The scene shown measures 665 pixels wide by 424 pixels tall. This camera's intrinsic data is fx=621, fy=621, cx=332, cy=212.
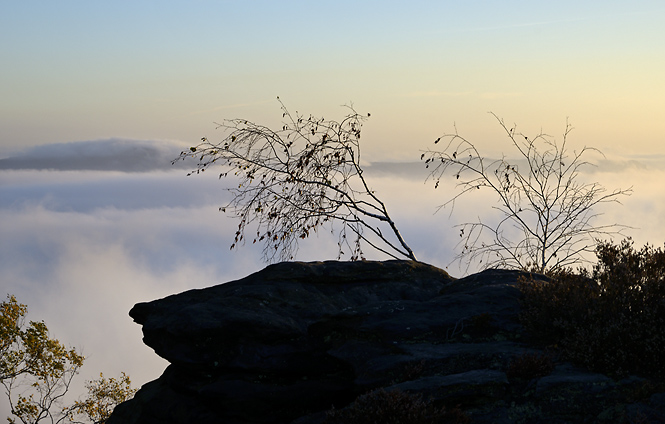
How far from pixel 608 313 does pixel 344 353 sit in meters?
3.96

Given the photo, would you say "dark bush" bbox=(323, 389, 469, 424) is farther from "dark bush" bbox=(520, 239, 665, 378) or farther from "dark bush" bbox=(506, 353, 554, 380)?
"dark bush" bbox=(520, 239, 665, 378)

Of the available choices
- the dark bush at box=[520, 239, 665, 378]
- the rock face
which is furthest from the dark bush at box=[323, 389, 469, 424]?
the dark bush at box=[520, 239, 665, 378]

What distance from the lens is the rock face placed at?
7.87 metres

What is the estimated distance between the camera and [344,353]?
9.77 m

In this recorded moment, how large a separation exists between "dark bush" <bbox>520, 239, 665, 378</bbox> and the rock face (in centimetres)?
31

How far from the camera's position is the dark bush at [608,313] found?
8.27 meters

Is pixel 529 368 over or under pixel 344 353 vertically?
under

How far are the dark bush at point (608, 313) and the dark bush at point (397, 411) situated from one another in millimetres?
2279

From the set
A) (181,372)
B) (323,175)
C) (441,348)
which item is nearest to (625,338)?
(441,348)

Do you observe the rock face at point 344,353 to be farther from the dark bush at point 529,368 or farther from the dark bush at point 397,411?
the dark bush at point 397,411

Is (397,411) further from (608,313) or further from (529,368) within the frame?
(608,313)

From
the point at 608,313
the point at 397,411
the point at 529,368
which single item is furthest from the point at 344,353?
the point at 608,313

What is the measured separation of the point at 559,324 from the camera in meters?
9.06

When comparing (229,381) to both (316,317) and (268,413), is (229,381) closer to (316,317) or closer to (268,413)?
(268,413)
